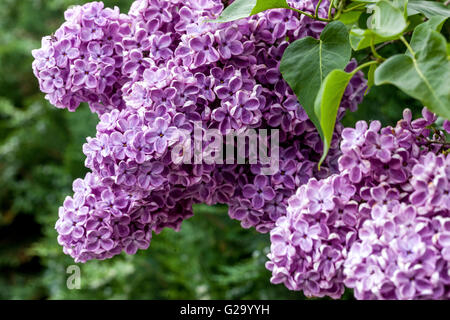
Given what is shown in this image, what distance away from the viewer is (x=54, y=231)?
4.90ft

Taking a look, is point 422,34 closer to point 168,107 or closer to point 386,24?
point 386,24

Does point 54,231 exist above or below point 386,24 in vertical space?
below

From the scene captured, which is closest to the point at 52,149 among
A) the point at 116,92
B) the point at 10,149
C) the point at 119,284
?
the point at 10,149

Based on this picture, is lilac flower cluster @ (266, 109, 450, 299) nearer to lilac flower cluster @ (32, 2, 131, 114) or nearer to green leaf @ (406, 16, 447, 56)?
green leaf @ (406, 16, 447, 56)

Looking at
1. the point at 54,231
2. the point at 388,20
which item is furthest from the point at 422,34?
the point at 54,231

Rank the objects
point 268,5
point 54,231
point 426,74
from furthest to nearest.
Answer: point 54,231, point 268,5, point 426,74

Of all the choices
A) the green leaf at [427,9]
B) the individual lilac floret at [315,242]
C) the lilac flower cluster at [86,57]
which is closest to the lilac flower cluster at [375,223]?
the individual lilac floret at [315,242]

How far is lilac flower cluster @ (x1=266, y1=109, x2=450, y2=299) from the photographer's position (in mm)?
382

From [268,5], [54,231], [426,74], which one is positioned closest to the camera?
[426,74]

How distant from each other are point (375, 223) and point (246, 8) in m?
0.23

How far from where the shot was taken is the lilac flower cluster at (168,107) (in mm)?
506

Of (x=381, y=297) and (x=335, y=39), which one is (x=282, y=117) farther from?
(x=381, y=297)

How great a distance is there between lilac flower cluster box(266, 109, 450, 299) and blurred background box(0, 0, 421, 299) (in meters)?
0.34

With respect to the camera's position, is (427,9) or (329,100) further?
(427,9)
